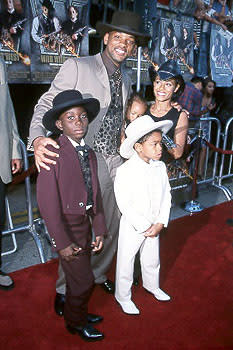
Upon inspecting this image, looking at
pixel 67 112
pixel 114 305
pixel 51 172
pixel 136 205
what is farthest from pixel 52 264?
pixel 67 112

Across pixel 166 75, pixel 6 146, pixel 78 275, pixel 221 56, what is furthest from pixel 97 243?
pixel 221 56

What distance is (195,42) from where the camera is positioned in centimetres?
684

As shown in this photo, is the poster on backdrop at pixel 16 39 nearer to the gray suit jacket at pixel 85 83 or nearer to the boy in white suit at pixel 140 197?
the gray suit jacket at pixel 85 83

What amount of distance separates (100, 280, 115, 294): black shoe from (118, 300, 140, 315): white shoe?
235mm

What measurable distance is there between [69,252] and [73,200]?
32 cm

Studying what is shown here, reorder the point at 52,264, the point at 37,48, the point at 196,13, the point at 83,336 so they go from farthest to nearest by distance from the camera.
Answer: the point at 196,13
the point at 37,48
the point at 52,264
the point at 83,336

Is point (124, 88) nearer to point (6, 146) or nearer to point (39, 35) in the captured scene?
point (6, 146)

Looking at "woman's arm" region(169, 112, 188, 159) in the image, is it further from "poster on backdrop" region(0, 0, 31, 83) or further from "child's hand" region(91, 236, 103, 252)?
"poster on backdrop" region(0, 0, 31, 83)

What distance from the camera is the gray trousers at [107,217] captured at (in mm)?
2459

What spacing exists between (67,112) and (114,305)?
1.57 m

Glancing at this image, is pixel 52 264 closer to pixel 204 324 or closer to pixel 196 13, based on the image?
pixel 204 324

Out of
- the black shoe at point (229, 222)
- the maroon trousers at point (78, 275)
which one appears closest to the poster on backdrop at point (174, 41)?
the black shoe at point (229, 222)

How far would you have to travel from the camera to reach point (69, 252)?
1.99m

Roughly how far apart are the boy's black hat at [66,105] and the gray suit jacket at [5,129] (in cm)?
59
